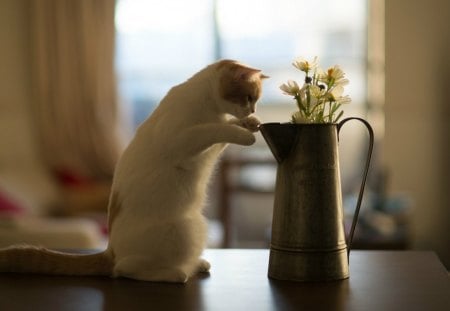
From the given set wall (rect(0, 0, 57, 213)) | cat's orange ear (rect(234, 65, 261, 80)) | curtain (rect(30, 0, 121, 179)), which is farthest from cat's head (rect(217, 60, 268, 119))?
wall (rect(0, 0, 57, 213))

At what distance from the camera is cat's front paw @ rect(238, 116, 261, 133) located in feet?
2.82

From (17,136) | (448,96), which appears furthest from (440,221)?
(17,136)

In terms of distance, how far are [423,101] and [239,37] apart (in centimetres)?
114

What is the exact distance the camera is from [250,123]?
86cm

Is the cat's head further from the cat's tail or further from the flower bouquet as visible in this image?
the cat's tail

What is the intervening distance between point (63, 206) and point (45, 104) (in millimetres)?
657

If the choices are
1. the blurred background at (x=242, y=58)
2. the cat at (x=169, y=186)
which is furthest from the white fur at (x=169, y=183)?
the blurred background at (x=242, y=58)

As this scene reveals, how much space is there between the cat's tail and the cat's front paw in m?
0.26

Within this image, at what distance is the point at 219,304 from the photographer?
0.72m

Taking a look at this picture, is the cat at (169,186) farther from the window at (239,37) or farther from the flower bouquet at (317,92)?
the window at (239,37)

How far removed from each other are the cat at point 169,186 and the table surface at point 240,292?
2cm

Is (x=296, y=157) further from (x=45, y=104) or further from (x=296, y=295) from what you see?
(x=45, y=104)

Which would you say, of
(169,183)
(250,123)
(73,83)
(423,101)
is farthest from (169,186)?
(423,101)

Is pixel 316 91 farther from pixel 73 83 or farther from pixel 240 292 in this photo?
pixel 73 83
